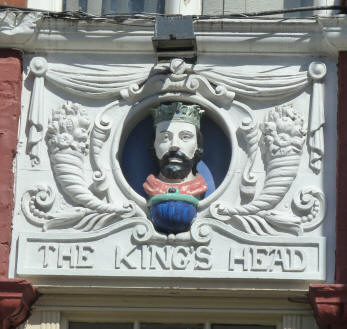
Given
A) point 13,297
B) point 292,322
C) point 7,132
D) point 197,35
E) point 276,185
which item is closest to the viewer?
point 13,297

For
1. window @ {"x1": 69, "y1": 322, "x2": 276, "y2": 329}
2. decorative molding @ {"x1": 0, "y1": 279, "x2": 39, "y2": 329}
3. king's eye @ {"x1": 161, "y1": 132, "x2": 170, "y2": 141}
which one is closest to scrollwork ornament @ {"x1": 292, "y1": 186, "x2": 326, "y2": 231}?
window @ {"x1": 69, "y1": 322, "x2": 276, "y2": 329}

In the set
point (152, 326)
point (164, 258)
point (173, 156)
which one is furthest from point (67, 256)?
point (173, 156)

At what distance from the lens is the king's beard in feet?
50.9

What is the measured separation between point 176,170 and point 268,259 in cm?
114

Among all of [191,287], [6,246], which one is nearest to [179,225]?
[191,287]

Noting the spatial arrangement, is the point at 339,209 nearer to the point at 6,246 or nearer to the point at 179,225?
the point at 179,225

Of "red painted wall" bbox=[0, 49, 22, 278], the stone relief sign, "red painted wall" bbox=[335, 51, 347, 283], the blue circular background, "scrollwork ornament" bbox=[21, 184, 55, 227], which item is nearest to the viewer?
"red painted wall" bbox=[335, 51, 347, 283]

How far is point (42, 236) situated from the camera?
1533cm

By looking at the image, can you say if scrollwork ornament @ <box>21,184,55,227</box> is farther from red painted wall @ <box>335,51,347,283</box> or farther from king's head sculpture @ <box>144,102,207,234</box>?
red painted wall @ <box>335,51,347,283</box>

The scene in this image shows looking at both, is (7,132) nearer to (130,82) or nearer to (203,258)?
(130,82)

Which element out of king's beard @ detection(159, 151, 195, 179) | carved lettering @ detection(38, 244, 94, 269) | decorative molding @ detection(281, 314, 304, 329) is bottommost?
decorative molding @ detection(281, 314, 304, 329)

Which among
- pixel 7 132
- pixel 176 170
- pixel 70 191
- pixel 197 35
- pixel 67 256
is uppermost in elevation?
pixel 197 35

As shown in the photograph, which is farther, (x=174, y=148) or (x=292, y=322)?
(x=174, y=148)

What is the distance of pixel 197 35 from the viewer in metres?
15.7
